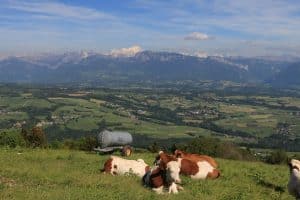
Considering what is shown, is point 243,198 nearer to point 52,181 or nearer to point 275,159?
point 52,181

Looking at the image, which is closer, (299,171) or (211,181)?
(299,171)

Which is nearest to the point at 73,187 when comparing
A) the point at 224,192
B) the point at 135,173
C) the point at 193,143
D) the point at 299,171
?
the point at 135,173

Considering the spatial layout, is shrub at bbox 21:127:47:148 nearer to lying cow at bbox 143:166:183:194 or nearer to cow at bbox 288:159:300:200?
lying cow at bbox 143:166:183:194

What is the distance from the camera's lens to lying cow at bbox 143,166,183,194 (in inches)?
728

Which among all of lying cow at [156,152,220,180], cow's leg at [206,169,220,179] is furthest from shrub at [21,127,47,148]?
cow's leg at [206,169,220,179]

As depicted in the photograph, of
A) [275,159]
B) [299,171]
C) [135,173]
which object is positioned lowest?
[275,159]

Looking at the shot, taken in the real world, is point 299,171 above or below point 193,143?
above

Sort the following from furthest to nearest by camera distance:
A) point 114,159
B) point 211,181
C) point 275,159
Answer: point 275,159 → point 114,159 → point 211,181

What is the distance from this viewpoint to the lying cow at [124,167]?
2206 centimetres

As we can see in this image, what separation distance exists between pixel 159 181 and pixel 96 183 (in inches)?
102

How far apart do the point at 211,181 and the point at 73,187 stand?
6143 mm

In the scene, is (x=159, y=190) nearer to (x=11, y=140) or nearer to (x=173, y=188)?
(x=173, y=188)

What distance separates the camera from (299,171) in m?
18.4

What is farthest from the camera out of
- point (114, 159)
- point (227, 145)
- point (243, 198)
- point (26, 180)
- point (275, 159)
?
point (227, 145)
